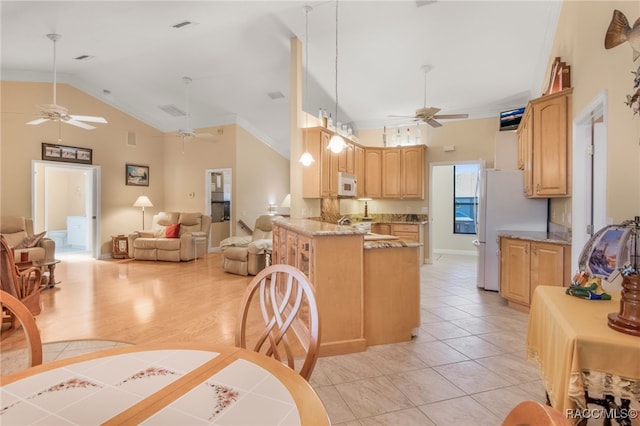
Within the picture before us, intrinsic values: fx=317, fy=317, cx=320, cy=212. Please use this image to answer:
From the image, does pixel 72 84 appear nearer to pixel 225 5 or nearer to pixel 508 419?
pixel 225 5

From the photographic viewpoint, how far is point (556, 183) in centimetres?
334

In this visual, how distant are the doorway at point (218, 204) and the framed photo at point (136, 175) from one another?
5.21 ft

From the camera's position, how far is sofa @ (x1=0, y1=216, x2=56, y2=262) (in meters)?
5.21

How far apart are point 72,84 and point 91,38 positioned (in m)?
2.75

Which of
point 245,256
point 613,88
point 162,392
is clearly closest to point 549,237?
point 613,88

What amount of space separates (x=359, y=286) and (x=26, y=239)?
5.83 meters

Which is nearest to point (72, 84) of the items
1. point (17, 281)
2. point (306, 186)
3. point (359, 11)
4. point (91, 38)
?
point (91, 38)

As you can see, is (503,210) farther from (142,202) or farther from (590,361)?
(142,202)

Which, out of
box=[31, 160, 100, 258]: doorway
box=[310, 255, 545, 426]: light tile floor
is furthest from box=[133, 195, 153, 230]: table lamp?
box=[310, 255, 545, 426]: light tile floor

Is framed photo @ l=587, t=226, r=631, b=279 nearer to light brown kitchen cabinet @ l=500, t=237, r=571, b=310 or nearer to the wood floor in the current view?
light brown kitchen cabinet @ l=500, t=237, r=571, b=310

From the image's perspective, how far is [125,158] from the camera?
785cm

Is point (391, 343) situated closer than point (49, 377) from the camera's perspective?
No

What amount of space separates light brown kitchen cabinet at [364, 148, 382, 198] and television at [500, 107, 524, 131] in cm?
238

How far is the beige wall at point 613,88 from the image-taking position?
191cm
